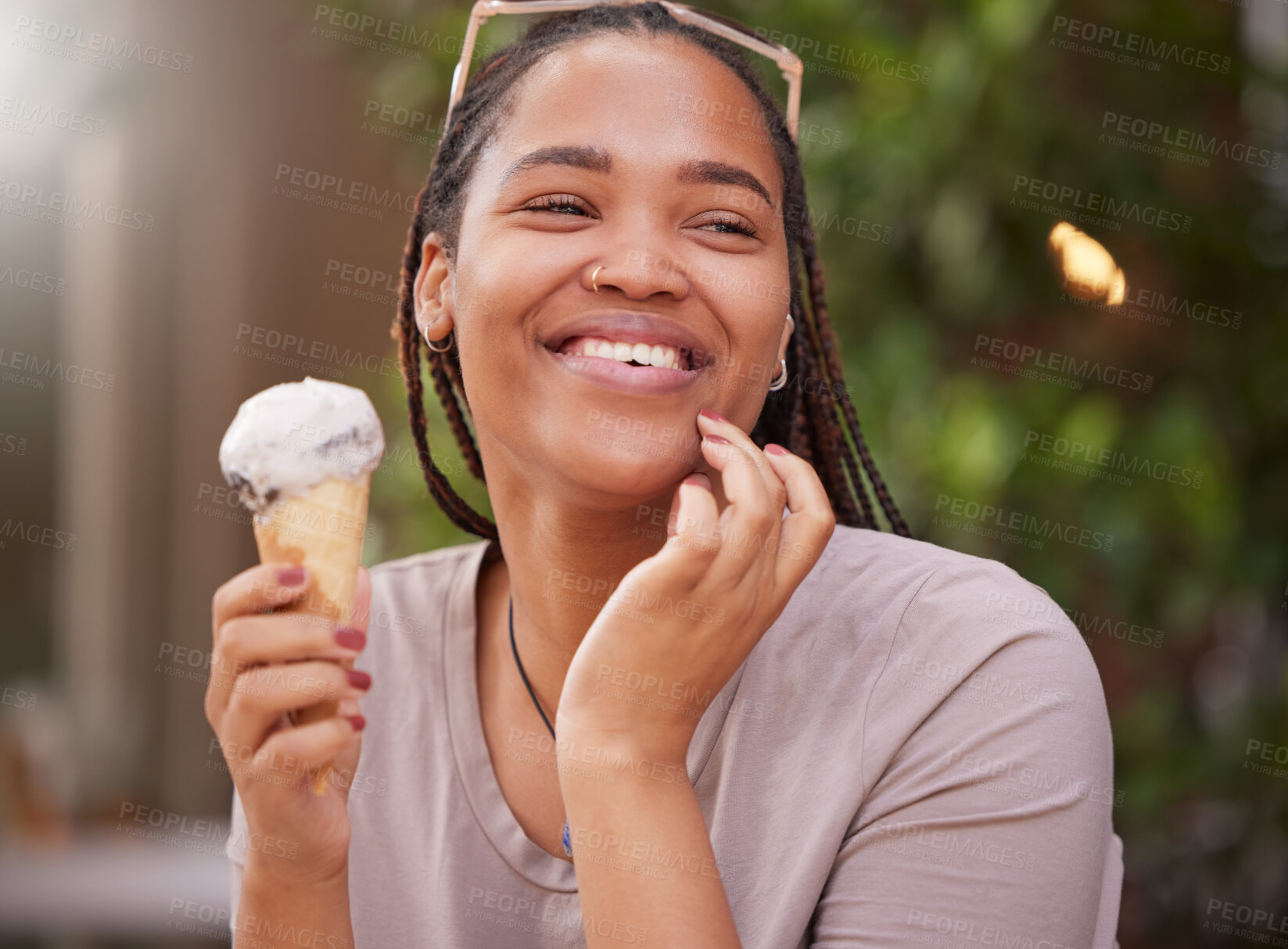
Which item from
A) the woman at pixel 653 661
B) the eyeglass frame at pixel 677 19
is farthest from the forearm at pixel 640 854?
the eyeglass frame at pixel 677 19

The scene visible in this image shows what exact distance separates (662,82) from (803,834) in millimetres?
801

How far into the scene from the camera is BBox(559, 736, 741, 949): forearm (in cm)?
99

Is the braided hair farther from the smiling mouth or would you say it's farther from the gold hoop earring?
the smiling mouth

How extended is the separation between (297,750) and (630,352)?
1.66 ft

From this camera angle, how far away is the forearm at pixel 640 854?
99cm

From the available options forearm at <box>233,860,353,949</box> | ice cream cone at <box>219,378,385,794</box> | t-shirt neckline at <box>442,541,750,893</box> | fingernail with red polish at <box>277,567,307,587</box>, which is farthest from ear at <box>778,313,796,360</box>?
forearm at <box>233,860,353,949</box>

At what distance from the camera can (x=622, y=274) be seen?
1.17m

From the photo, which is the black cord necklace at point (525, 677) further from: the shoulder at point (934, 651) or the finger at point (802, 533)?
the finger at point (802, 533)

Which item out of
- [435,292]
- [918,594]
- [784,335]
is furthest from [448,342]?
[918,594]

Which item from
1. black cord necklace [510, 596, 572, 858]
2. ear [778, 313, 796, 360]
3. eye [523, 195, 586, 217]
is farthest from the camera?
black cord necklace [510, 596, 572, 858]

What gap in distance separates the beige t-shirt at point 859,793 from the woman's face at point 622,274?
10.3 inches

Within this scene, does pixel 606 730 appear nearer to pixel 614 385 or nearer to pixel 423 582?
pixel 614 385

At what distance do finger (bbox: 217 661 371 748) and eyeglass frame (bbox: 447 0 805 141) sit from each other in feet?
2.51

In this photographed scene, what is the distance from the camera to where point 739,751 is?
123cm
